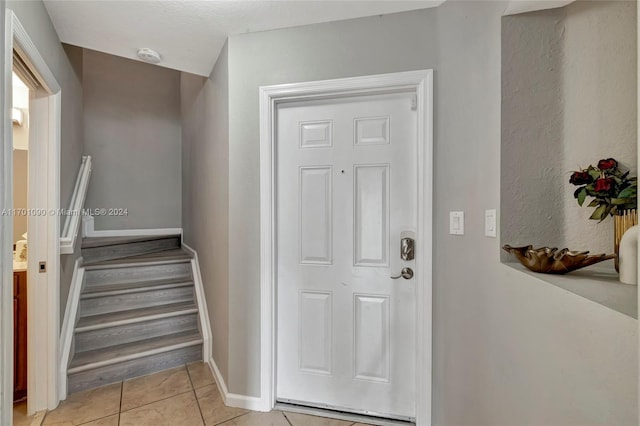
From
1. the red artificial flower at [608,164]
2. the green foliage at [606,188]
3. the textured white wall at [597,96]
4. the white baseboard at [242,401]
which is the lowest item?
the white baseboard at [242,401]

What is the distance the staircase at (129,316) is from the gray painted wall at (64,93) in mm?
278

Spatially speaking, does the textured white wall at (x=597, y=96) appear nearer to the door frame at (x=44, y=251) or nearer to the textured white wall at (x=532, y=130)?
the textured white wall at (x=532, y=130)

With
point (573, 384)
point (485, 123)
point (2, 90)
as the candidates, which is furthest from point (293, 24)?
point (573, 384)

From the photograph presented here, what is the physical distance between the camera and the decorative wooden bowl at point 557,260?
959 mm

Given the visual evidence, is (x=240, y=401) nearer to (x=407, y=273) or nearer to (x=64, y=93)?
(x=407, y=273)

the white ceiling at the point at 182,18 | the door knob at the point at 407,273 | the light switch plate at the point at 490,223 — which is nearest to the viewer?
the light switch plate at the point at 490,223

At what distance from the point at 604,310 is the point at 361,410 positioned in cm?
151

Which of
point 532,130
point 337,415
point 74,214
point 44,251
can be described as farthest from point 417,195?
point 74,214

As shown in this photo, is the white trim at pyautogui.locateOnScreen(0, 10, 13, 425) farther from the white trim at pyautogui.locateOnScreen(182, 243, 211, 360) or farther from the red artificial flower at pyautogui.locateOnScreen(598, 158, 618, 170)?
the red artificial flower at pyautogui.locateOnScreen(598, 158, 618, 170)

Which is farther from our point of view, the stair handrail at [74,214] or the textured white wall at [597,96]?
the stair handrail at [74,214]

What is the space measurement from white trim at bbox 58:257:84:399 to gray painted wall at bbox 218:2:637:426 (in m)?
1.05

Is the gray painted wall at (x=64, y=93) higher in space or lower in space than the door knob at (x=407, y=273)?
higher

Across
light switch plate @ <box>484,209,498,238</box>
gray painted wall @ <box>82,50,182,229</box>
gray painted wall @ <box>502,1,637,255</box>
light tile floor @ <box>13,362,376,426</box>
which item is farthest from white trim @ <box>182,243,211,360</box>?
gray painted wall @ <box>502,1,637,255</box>

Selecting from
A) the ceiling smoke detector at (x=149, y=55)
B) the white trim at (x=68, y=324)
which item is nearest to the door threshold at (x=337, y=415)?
the white trim at (x=68, y=324)
